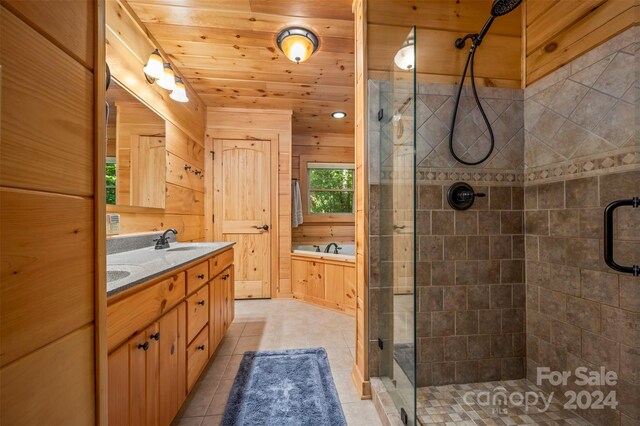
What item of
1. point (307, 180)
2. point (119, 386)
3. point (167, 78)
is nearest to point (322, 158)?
point (307, 180)

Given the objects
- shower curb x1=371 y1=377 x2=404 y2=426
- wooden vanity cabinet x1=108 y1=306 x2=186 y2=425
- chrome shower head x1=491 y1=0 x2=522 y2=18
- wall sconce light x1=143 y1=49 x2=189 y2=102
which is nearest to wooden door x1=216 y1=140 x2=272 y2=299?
wall sconce light x1=143 y1=49 x2=189 y2=102

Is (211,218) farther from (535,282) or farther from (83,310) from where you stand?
(535,282)

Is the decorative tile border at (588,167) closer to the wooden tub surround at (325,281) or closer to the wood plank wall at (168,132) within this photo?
the wooden tub surround at (325,281)

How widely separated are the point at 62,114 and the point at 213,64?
2305mm

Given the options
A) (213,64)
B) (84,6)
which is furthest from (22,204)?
(213,64)

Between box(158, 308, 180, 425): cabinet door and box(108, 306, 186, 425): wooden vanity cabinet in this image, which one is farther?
box(158, 308, 180, 425): cabinet door

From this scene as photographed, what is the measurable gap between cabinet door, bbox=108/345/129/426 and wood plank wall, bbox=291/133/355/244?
3247 millimetres

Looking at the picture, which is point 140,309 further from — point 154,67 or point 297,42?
point 297,42

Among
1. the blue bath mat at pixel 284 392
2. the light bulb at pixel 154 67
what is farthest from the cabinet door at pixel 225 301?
the light bulb at pixel 154 67

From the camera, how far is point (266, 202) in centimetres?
329

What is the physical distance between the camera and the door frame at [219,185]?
319 centimetres

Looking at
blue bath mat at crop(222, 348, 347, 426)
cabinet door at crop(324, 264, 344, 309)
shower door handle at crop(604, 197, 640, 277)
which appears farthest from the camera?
cabinet door at crop(324, 264, 344, 309)

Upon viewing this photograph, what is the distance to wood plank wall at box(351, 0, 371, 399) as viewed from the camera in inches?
57.4

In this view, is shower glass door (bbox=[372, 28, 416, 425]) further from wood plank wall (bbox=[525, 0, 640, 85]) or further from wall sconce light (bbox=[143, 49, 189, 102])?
wall sconce light (bbox=[143, 49, 189, 102])
